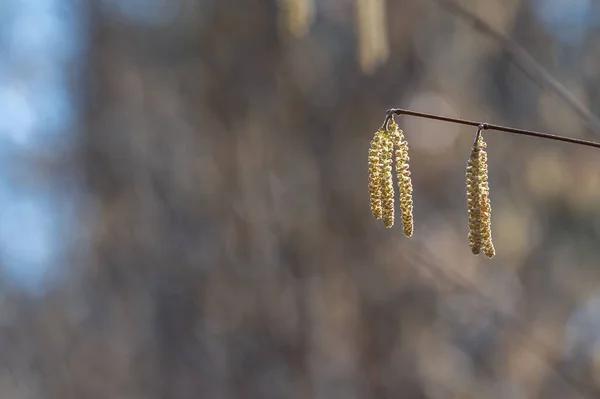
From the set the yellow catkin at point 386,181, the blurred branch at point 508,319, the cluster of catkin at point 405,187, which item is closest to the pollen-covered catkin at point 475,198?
the cluster of catkin at point 405,187

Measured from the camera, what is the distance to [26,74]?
3.96 m

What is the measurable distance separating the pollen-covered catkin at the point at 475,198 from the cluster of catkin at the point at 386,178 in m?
0.08

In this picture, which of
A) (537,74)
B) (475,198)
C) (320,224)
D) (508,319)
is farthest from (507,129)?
(320,224)

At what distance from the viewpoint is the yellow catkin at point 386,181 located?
84 centimetres

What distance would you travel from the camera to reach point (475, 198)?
2.56 ft

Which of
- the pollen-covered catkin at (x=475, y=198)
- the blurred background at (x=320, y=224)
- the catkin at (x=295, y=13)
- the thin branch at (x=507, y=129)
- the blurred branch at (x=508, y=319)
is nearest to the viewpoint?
the thin branch at (x=507, y=129)

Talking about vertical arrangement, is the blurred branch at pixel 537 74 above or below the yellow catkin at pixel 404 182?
above

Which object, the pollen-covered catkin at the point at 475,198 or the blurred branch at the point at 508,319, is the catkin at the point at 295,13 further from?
the blurred branch at the point at 508,319

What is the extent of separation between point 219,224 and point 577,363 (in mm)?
1810

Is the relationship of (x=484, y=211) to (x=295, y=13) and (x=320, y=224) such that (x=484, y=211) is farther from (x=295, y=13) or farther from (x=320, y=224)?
(x=320, y=224)

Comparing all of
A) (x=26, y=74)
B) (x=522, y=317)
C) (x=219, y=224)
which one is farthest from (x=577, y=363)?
(x=26, y=74)

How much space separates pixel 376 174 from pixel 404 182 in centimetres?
4

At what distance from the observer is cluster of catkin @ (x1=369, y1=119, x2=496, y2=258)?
780mm

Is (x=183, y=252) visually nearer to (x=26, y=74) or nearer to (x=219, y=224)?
(x=219, y=224)
